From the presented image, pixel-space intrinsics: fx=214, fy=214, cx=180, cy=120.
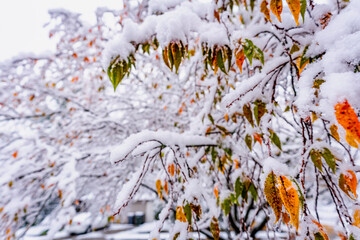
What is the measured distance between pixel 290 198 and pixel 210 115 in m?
1.01

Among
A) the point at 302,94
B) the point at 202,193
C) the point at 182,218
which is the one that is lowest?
the point at 182,218

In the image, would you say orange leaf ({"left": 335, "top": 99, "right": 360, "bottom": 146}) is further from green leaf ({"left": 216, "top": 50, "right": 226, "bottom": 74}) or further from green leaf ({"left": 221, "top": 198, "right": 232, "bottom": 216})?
green leaf ({"left": 221, "top": 198, "right": 232, "bottom": 216})

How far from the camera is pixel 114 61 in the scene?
1.05 metres

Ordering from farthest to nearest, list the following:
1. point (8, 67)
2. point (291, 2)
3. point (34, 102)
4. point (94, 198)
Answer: point (94, 198) → point (34, 102) → point (8, 67) → point (291, 2)

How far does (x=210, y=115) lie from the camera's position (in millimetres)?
1589

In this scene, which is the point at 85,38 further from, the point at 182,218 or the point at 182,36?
the point at 182,218

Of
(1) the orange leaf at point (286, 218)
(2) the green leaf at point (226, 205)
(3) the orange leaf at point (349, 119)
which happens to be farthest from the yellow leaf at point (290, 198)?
(2) the green leaf at point (226, 205)

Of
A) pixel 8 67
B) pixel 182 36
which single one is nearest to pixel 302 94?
pixel 182 36

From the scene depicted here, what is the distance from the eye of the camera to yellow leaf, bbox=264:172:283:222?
67 centimetres

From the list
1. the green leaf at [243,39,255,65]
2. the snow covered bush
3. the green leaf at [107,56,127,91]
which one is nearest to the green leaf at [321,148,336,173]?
the snow covered bush

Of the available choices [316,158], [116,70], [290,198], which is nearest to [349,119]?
[290,198]

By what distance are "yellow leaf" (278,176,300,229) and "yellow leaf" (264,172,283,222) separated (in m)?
0.03

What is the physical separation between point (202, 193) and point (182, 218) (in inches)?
5.9

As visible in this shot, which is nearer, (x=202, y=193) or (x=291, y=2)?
(x=291, y=2)
